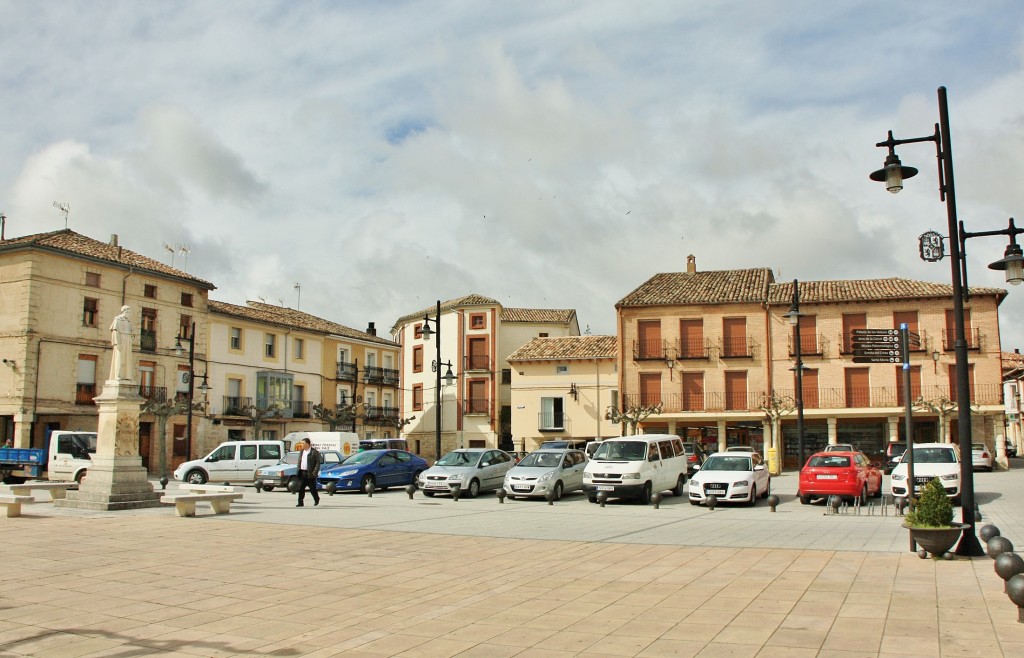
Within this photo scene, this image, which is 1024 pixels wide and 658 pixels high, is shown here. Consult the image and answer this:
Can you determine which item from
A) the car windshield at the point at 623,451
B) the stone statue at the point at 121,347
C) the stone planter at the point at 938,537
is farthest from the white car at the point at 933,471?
the stone statue at the point at 121,347

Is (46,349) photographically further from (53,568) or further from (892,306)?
(892,306)

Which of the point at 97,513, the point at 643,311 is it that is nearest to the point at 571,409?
the point at 643,311

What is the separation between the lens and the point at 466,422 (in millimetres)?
54625

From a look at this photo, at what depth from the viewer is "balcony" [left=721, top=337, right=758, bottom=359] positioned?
43.2 metres

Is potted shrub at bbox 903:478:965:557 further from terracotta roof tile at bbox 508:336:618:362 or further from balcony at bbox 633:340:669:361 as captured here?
terracotta roof tile at bbox 508:336:618:362

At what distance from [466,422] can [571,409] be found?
910 cm

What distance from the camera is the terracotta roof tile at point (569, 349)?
48125mm

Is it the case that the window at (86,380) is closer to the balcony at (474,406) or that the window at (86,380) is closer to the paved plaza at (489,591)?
the balcony at (474,406)

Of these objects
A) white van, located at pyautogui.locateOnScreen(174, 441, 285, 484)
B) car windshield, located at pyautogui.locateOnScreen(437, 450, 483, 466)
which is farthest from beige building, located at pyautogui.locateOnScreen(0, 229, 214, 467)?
car windshield, located at pyautogui.locateOnScreen(437, 450, 483, 466)

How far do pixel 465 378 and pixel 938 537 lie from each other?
45.3m

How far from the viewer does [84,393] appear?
3850 centimetres

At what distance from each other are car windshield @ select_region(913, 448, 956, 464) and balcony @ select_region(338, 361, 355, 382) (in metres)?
39.4

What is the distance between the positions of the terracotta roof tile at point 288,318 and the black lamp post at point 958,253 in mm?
40055

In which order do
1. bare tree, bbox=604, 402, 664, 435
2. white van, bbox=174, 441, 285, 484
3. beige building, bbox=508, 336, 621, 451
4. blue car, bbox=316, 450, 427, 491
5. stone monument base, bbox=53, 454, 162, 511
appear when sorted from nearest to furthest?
stone monument base, bbox=53, 454, 162, 511 → blue car, bbox=316, 450, 427, 491 → white van, bbox=174, 441, 285, 484 → bare tree, bbox=604, 402, 664, 435 → beige building, bbox=508, 336, 621, 451
